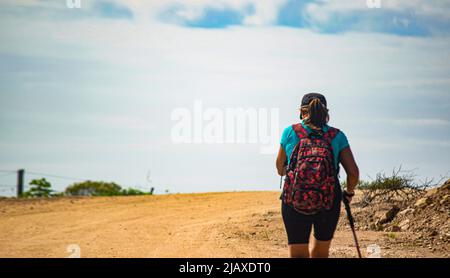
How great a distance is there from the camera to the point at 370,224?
14.6 metres

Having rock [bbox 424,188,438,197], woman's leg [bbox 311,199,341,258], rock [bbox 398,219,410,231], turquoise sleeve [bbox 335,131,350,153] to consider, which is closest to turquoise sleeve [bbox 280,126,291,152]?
turquoise sleeve [bbox 335,131,350,153]

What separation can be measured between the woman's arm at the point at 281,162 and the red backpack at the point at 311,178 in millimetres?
192

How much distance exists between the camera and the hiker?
21.8 ft

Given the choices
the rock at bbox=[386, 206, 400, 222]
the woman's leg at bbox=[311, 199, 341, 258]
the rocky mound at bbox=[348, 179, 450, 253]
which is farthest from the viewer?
the rock at bbox=[386, 206, 400, 222]

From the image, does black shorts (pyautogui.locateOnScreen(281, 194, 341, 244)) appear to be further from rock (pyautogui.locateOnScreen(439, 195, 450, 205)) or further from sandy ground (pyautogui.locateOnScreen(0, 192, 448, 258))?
rock (pyautogui.locateOnScreen(439, 195, 450, 205))

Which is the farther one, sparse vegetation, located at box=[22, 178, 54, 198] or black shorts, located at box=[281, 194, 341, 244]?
sparse vegetation, located at box=[22, 178, 54, 198]

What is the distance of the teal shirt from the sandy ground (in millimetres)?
4141

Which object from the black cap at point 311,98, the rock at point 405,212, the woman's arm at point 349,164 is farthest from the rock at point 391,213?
the black cap at point 311,98

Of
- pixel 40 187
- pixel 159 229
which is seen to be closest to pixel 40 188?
pixel 40 187

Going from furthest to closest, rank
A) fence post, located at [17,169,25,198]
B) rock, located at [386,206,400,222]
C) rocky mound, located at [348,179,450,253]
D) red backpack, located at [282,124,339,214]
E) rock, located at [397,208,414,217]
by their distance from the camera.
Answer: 1. fence post, located at [17,169,25,198]
2. rock, located at [386,206,400,222]
3. rock, located at [397,208,414,217]
4. rocky mound, located at [348,179,450,253]
5. red backpack, located at [282,124,339,214]

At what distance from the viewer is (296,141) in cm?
680

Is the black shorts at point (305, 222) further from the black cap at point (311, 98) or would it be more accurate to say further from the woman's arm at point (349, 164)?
the black cap at point (311, 98)

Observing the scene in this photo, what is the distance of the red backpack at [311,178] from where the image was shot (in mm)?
6637
